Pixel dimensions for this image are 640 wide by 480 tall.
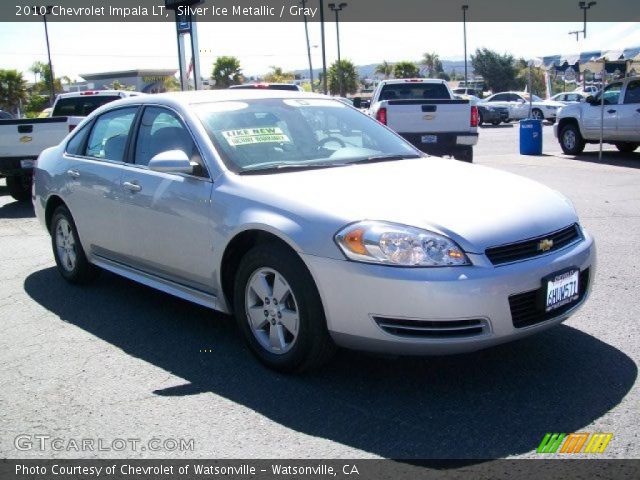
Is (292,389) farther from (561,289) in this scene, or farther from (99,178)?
(99,178)

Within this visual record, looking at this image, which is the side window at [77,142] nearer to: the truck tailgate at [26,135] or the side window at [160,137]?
the side window at [160,137]

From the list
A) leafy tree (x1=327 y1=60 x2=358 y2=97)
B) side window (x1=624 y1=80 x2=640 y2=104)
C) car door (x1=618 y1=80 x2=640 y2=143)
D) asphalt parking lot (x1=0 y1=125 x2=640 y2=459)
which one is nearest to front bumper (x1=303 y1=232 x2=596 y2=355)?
asphalt parking lot (x1=0 y1=125 x2=640 y2=459)

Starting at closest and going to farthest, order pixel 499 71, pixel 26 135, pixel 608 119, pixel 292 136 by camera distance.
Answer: pixel 292 136 → pixel 26 135 → pixel 608 119 → pixel 499 71

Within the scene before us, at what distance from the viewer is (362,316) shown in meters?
3.66

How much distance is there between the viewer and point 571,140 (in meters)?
17.4

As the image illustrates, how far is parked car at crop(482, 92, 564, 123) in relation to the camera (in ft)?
106

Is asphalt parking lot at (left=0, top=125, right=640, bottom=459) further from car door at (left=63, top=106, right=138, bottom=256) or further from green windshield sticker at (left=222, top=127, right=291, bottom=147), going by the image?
green windshield sticker at (left=222, top=127, right=291, bottom=147)

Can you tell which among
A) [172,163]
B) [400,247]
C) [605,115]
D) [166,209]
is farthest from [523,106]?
[400,247]

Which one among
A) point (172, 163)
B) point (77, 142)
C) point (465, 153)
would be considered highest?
point (77, 142)

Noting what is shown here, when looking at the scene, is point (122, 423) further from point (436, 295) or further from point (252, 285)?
point (436, 295)

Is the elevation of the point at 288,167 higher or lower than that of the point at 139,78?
lower

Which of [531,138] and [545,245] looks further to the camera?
[531,138]

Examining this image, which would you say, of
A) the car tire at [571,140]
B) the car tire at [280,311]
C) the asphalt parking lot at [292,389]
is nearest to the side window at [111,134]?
the asphalt parking lot at [292,389]

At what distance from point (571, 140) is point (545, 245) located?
1458 centimetres
